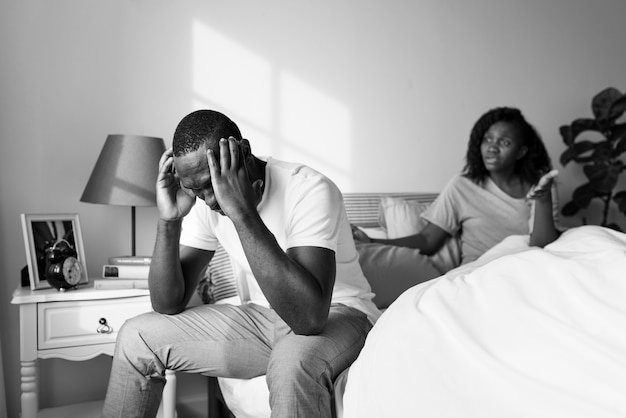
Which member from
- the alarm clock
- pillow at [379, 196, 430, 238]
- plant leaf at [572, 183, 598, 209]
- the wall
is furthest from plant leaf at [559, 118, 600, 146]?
the alarm clock

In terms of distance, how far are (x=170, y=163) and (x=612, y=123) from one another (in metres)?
2.63

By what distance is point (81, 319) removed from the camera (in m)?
2.17

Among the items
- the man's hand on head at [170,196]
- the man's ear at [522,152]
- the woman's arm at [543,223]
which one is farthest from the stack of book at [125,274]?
the man's ear at [522,152]

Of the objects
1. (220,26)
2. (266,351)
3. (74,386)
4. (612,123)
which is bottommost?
(74,386)

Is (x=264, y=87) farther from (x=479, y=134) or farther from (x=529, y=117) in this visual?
(x=529, y=117)

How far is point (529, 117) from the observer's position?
3.59 metres

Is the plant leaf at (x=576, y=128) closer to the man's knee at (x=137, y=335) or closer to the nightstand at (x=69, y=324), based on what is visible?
the nightstand at (x=69, y=324)

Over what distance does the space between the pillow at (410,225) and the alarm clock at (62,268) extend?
1290mm

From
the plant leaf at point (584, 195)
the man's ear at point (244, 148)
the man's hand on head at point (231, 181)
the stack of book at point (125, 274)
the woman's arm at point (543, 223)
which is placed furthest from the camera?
the plant leaf at point (584, 195)

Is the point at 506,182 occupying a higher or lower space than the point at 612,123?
lower

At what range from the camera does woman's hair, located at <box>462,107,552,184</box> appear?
114 inches

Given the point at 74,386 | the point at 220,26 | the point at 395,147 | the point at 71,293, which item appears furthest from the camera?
the point at 395,147

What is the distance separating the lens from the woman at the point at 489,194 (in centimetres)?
275

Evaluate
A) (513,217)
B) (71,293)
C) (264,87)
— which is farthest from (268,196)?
(513,217)
